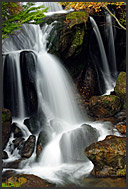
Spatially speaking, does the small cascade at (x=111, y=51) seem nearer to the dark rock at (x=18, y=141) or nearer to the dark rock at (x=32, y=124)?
the dark rock at (x=32, y=124)

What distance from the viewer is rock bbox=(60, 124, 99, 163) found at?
6633 millimetres

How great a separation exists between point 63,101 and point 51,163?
3.91 metres

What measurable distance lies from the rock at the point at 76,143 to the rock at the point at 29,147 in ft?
3.79

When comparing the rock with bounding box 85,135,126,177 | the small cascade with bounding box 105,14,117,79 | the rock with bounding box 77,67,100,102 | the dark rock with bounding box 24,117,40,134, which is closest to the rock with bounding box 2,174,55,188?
the rock with bounding box 85,135,126,177

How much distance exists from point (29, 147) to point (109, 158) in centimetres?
315

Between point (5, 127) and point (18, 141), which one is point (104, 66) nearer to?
point (18, 141)

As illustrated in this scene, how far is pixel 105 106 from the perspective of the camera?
376 inches

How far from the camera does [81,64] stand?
1149 cm

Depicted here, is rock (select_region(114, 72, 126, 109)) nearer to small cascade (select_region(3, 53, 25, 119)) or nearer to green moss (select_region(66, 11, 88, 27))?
green moss (select_region(66, 11, 88, 27))

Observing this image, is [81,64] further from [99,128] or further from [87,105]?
[99,128]

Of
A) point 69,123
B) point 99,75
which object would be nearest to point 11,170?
point 69,123

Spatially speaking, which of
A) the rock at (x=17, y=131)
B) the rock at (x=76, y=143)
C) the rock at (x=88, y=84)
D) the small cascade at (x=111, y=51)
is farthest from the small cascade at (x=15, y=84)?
the small cascade at (x=111, y=51)

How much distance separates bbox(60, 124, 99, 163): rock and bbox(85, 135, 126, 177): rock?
41.1 inches

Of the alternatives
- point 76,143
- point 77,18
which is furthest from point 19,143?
point 77,18
